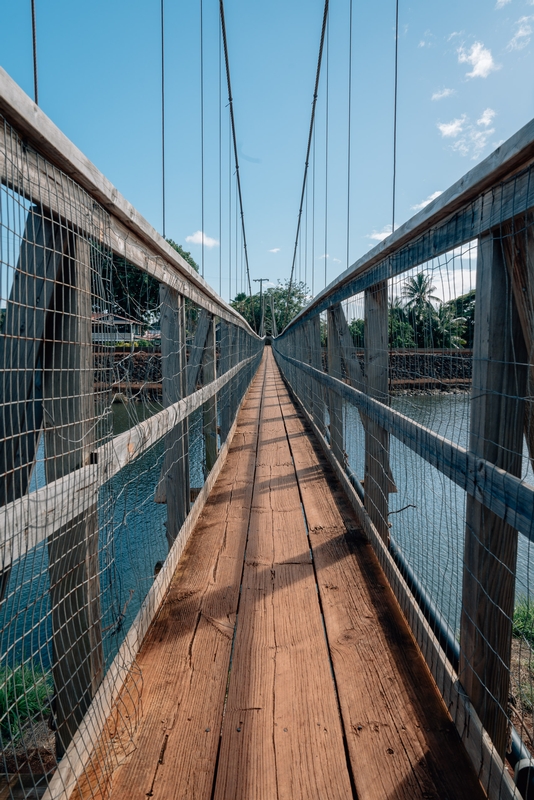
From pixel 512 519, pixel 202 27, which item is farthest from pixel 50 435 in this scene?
pixel 202 27

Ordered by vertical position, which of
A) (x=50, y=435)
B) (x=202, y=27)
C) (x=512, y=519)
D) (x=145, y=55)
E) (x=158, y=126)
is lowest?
(x=512, y=519)

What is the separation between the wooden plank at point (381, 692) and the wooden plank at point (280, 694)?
0.04 metres

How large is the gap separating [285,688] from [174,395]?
1.00 m

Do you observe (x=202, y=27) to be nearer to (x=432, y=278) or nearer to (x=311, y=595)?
(x=432, y=278)

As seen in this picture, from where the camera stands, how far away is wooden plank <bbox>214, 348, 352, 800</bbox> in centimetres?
96

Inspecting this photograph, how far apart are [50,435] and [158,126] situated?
3902 millimetres

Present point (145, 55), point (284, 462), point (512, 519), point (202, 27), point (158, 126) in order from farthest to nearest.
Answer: point (202, 27)
point (145, 55)
point (158, 126)
point (284, 462)
point (512, 519)

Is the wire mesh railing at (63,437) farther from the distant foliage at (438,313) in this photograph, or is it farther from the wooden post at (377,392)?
the wooden post at (377,392)

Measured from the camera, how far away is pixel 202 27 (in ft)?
18.6

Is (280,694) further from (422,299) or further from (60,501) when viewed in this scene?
(422,299)

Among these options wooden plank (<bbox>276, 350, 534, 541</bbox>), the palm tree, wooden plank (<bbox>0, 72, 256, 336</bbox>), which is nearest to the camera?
wooden plank (<bbox>0, 72, 256, 336</bbox>)

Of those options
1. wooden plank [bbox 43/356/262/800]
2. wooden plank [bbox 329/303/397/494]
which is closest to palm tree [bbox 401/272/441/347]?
wooden plank [bbox 329/303/397/494]

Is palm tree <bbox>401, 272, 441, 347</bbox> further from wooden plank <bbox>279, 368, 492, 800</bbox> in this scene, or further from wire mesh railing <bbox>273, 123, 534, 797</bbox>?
wooden plank <bbox>279, 368, 492, 800</bbox>

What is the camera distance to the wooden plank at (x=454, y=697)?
0.87 meters
